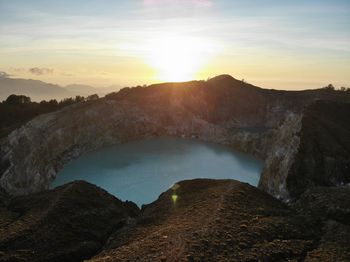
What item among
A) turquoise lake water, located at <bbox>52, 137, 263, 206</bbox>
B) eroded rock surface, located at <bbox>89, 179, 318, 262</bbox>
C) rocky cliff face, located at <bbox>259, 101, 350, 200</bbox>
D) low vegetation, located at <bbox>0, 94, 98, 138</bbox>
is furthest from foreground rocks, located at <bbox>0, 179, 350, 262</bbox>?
low vegetation, located at <bbox>0, 94, 98, 138</bbox>

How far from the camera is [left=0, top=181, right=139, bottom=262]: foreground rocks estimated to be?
751 inches

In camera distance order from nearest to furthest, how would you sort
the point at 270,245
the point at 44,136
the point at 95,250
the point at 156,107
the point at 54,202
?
the point at 270,245 < the point at 95,250 < the point at 54,202 < the point at 44,136 < the point at 156,107

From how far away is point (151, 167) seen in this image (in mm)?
61188

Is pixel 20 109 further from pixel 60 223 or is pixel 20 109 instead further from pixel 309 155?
pixel 60 223

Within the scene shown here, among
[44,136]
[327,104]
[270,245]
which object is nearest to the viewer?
[270,245]

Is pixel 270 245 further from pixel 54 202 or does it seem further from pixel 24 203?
pixel 24 203

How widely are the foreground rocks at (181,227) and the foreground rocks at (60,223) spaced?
1.8 inches

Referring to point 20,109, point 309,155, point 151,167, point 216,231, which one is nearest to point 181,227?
point 216,231

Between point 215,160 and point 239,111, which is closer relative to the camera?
point 215,160

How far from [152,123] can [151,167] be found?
29076mm

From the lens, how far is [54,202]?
77.1 ft

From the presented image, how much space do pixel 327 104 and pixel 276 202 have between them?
1338 inches

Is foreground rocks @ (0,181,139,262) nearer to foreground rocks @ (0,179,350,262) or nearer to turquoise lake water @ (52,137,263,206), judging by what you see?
foreground rocks @ (0,179,350,262)

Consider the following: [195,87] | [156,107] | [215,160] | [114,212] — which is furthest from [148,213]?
[195,87]
